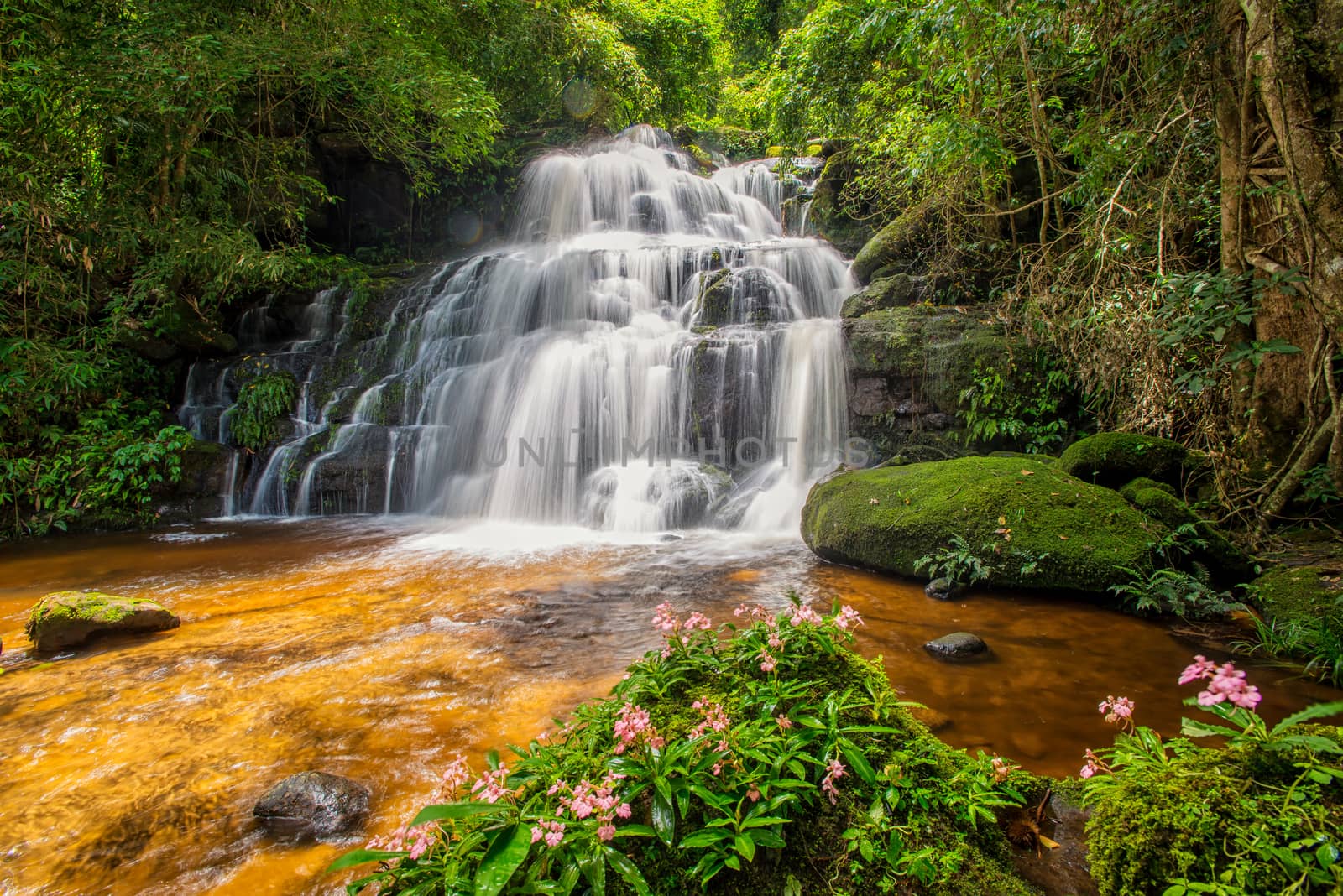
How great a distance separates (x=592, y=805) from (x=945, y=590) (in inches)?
156

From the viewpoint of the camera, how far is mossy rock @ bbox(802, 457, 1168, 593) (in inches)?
179

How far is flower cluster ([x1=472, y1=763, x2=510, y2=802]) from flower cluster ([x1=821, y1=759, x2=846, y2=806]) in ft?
2.79

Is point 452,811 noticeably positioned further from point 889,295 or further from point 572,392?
point 889,295

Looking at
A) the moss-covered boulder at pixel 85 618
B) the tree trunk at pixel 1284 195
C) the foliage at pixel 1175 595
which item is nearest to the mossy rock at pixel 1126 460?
the tree trunk at pixel 1284 195

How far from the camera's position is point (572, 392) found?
9.77m

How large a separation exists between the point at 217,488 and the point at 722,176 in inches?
582

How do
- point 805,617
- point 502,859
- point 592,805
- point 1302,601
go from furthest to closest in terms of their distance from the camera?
point 1302,601 < point 805,617 < point 592,805 < point 502,859

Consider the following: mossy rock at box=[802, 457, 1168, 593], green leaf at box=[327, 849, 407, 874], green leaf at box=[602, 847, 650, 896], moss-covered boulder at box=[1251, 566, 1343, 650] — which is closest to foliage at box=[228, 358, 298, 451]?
mossy rock at box=[802, 457, 1168, 593]

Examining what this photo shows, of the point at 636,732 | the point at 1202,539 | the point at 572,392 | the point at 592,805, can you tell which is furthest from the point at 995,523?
the point at 572,392

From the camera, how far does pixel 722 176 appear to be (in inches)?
699

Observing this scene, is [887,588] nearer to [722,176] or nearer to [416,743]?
[416,743]

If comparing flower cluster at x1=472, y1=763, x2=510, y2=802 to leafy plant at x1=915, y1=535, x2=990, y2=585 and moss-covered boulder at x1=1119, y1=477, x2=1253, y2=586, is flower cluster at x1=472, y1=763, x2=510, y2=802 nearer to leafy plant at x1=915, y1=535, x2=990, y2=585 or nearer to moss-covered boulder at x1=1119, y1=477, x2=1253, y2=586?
leafy plant at x1=915, y1=535, x2=990, y2=585

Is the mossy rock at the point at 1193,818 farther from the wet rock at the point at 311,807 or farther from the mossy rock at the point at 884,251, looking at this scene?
the mossy rock at the point at 884,251

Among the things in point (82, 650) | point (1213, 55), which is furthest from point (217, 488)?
point (1213, 55)
